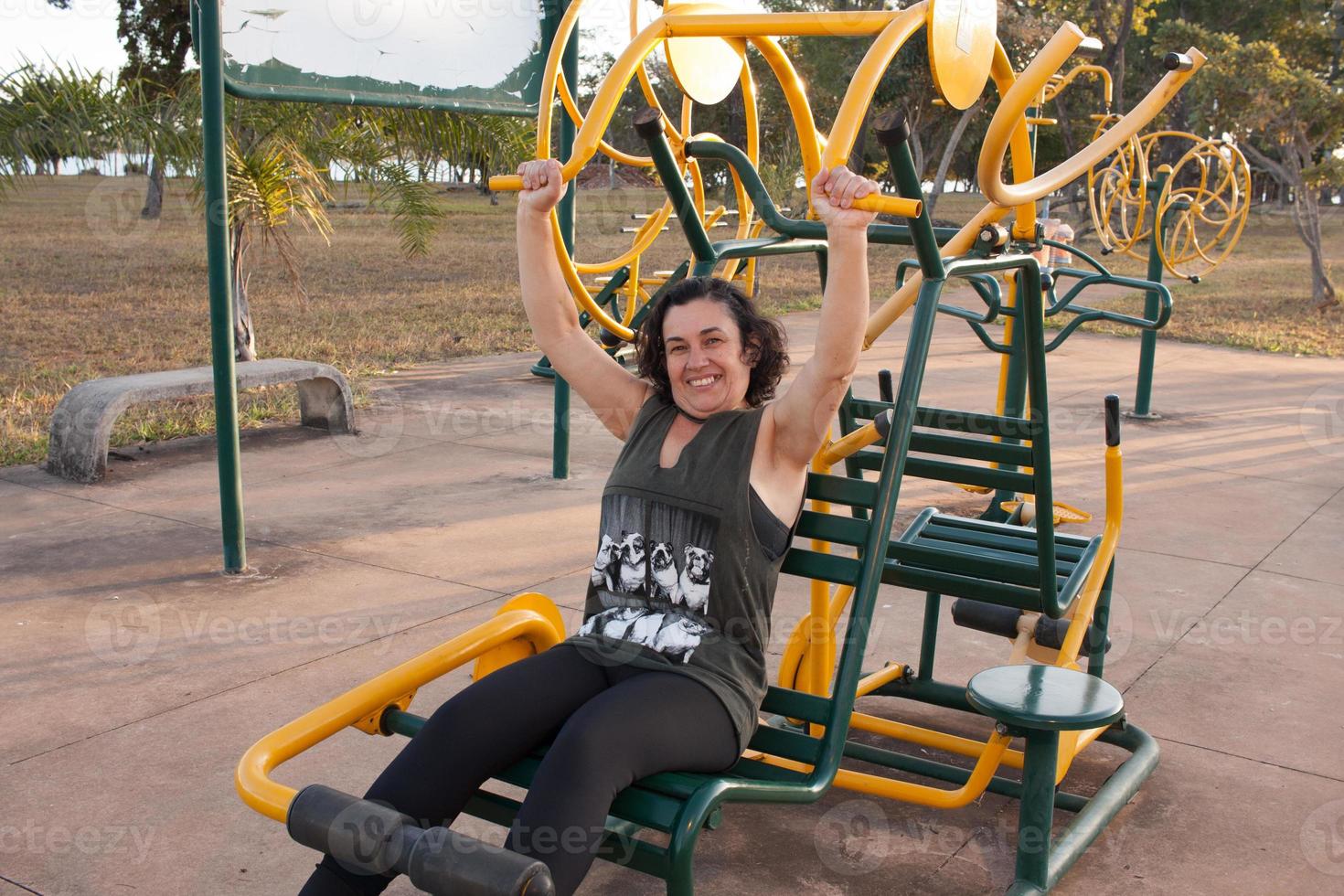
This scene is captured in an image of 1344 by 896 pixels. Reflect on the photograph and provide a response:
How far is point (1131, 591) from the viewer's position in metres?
4.29

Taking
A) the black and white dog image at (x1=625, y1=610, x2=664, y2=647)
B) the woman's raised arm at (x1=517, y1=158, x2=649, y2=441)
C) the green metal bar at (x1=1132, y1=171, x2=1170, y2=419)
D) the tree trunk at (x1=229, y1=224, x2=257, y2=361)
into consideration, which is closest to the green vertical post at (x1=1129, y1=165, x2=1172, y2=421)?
the green metal bar at (x1=1132, y1=171, x2=1170, y2=419)

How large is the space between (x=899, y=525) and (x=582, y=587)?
1403 millimetres

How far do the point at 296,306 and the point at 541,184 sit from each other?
10.7m

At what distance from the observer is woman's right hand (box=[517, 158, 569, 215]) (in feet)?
8.00

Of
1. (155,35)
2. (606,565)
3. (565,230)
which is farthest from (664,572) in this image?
(155,35)

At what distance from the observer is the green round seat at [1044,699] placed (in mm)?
2262

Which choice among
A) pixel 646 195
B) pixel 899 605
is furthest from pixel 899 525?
pixel 646 195

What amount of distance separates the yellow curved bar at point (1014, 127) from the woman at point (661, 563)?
1.07 ft

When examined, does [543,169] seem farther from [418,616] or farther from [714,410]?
[418,616]

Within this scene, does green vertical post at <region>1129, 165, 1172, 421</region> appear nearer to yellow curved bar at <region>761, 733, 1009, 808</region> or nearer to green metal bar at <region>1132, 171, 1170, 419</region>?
green metal bar at <region>1132, 171, 1170, 419</region>

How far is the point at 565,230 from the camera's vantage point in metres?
5.59
